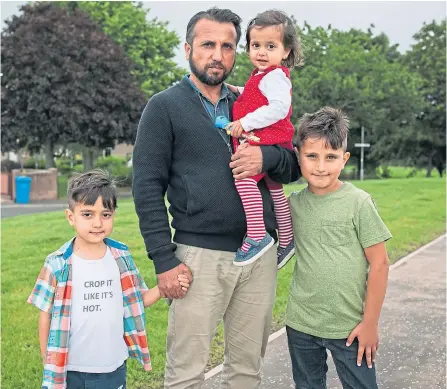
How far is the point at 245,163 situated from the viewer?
314 cm

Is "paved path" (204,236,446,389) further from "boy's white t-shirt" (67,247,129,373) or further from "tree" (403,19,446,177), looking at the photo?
"tree" (403,19,446,177)

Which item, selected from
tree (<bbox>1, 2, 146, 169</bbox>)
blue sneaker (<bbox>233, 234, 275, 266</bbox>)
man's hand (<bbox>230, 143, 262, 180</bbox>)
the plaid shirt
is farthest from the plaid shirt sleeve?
tree (<bbox>1, 2, 146, 169</bbox>)

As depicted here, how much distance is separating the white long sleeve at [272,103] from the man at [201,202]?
145mm

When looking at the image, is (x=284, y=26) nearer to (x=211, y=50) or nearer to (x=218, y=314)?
(x=211, y=50)

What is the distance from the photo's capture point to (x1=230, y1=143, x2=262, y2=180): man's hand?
3143 millimetres

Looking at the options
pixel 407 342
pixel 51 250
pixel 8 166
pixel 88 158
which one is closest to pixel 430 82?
pixel 88 158

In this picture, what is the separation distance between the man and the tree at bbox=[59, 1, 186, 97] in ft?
109

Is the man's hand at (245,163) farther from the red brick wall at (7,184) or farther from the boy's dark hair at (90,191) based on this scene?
the red brick wall at (7,184)

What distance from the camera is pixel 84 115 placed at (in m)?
29.4

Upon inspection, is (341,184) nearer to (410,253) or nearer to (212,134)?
(212,134)

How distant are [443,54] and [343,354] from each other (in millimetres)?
44270

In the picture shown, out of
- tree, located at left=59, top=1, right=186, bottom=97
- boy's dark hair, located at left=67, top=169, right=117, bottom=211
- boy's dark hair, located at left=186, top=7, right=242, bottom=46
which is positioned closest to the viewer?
boy's dark hair, located at left=67, top=169, right=117, bottom=211

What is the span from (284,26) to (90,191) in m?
1.42

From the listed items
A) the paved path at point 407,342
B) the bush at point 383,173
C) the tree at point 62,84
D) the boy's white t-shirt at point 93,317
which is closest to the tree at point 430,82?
the bush at point 383,173
